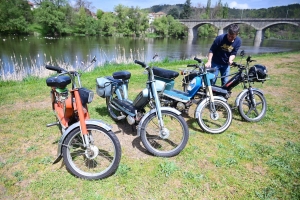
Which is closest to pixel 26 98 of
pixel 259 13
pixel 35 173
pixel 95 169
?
pixel 35 173

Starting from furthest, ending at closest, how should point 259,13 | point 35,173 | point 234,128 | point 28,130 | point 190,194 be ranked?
point 259,13
point 234,128
point 28,130
point 35,173
point 190,194

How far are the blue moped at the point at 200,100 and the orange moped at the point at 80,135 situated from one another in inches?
51.1

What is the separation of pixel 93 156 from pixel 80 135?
324mm

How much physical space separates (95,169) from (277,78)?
24.6 ft

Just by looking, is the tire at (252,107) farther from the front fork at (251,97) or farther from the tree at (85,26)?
the tree at (85,26)

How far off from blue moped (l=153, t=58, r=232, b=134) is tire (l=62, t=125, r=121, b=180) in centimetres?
127

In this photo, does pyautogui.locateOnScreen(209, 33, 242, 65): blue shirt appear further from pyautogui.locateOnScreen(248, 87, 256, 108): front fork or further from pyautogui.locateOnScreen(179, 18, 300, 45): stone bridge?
pyautogui.locateOnScreen(179, 18, 300, 45): stone bridge

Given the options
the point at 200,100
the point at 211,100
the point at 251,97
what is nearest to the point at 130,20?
the point at 251,97

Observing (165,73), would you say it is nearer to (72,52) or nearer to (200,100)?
(200,100)

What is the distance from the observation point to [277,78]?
24.0ft

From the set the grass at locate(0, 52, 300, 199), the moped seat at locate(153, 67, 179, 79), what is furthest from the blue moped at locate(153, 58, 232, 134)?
the grass at locate(0, 52, 300, 199)

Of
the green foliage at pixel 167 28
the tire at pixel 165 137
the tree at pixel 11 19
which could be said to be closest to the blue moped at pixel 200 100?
the tire at pixel 165 137

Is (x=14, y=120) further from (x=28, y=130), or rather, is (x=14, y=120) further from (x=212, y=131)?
(x=212, y=131)

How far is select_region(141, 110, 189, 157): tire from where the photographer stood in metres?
2.65
